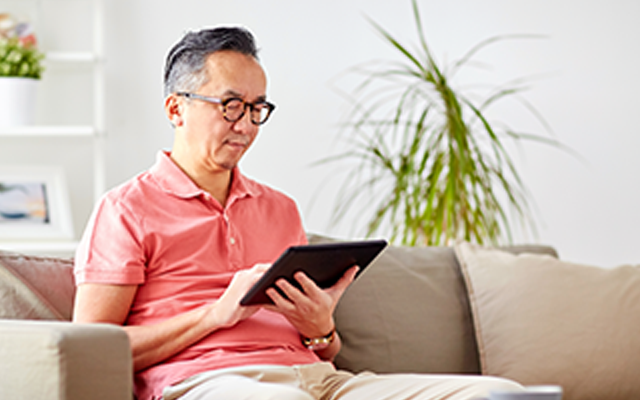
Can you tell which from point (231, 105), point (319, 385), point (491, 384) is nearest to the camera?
point (491, 384)

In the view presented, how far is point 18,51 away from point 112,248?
1357 millimetres

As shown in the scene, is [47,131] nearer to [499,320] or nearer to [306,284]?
[306,284]

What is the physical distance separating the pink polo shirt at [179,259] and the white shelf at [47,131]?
104cm

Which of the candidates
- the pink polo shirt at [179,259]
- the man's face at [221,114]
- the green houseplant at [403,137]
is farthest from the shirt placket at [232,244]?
the green houseplant at [403,137]

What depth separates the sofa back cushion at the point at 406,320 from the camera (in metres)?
1.85

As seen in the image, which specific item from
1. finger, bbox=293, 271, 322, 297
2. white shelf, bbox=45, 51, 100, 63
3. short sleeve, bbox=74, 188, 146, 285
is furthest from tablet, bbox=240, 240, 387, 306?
white shelf, bbox=45, 51, 100, 63

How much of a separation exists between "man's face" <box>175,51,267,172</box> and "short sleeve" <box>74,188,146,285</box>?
0.70 feet

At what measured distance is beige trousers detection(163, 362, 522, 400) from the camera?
1.20 m

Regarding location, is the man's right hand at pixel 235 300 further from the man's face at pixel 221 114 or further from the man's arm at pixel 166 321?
the man's face at pixel 221 114

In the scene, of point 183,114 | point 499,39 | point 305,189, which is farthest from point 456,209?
point 183,114

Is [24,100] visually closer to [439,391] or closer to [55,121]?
[55,121]

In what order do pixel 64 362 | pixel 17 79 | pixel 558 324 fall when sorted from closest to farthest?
pixel 64 362 → pixel 558 324 → pixel 17 79

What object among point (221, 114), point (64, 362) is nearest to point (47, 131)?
point (221, 114)

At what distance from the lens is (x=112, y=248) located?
4.62 ft
